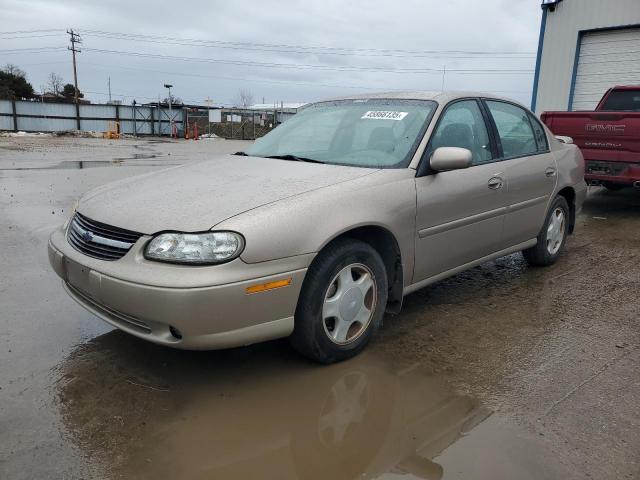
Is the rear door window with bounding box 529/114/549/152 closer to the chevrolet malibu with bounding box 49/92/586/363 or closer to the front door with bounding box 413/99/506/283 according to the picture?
the chevrolet malibu with bounding box 49/92/586/363

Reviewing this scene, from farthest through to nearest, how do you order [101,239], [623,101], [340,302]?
[623,101], [340,302], [101,239]

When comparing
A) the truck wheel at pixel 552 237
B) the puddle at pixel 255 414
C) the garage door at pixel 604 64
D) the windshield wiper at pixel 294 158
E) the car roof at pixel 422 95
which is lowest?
the puddle at pixel 255 414

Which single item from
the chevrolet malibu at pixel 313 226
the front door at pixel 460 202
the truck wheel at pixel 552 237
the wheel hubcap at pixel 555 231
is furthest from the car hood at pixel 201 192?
the wheel hubcap at pixel 555 231

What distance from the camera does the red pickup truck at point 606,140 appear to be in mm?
7234

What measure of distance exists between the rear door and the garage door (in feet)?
34.0

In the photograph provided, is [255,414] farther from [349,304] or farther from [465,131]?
[465,131]

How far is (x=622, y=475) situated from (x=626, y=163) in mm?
6318

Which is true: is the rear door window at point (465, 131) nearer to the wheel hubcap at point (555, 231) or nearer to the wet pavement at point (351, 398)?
the wet pavement at point (351, 398)

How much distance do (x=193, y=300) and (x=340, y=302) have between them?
0.89 meters

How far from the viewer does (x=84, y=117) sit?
38.0 metres

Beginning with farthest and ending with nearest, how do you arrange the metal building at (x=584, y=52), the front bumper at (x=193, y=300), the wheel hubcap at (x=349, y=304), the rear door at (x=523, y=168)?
the metal building at (x=584, y=52) → the rear door at (x=523, y=168) → the wheel hubcap at (x=349, y=304) → the front bumper at (x=193, y=300)

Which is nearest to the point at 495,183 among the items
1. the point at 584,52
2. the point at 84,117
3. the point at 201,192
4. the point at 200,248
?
the point at 201,192

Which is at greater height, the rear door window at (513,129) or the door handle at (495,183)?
the rear door window at (513,129)

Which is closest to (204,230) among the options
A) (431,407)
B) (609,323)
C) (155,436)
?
(155,436)
